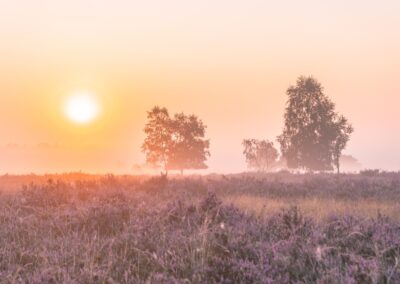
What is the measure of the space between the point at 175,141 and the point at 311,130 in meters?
18.3

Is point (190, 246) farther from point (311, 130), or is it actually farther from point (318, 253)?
point (311, 130)

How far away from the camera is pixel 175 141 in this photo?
55.1 m

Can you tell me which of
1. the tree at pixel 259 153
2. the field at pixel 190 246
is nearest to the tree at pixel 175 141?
the tree at pixel 259 153

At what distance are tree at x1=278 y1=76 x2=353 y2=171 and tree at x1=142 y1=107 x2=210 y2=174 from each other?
46.5 ft

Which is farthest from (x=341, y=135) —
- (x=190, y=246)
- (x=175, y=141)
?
(x=190, y=246)

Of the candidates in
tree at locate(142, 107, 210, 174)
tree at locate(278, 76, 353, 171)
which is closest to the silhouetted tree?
tree at locate(278, 76, 353, 171)

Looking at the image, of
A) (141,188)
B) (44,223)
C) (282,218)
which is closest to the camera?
(282,218)

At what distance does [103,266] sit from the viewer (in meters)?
4.73

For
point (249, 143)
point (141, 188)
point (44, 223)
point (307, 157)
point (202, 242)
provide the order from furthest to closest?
point (249, 143) → point (307, 157) → point (141, 188) → point (44, 223) → point (202, 242)

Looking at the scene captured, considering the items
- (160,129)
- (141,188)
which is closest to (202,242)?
(141,188)

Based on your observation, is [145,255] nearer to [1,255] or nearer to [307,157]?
[1,255]

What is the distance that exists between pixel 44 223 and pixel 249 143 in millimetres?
62144

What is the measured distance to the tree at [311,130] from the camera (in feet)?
143

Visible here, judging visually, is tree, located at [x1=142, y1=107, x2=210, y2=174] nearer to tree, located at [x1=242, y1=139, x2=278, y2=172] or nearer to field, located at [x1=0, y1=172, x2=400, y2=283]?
tree, located at [x1=242, y1=139, x2=278, y2=172]
